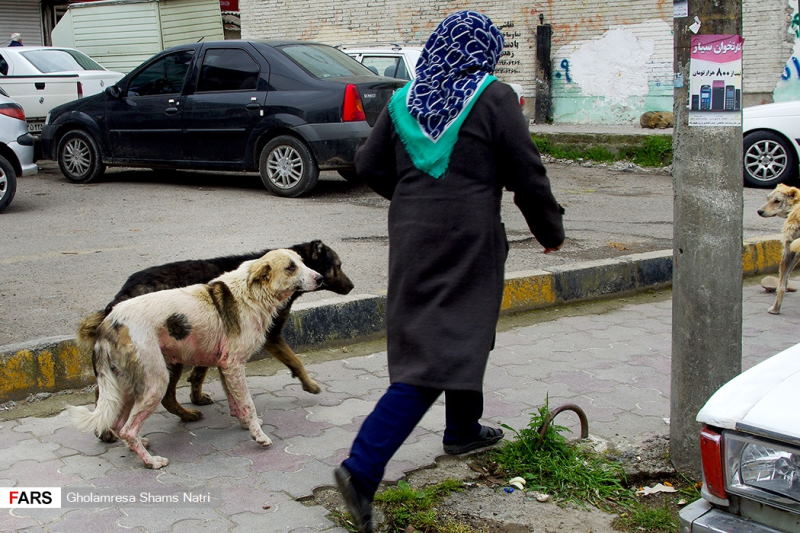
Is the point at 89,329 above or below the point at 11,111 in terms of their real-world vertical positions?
below

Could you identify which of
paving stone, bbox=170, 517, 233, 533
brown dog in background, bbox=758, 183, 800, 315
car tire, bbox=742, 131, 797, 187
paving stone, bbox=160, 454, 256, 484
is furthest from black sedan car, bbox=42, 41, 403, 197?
paving stone, bbox=170, 517, 233, 533

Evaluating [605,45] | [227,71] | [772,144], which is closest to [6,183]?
[227,71]

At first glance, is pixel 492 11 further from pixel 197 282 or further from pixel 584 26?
pixel 197 282

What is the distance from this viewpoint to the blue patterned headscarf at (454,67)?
10.4 ft

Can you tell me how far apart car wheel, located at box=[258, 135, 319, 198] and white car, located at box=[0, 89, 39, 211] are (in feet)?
8.10

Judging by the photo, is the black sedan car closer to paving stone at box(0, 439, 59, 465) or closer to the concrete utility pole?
paving stone at box(0, 439, 59, 465)

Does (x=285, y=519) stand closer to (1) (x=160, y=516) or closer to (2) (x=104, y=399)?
(1) (x=160, y=516)

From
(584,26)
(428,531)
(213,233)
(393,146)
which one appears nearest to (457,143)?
(393,146)

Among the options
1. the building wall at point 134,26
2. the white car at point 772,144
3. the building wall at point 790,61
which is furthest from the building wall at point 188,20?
the white car at point 772,144

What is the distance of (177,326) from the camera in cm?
388

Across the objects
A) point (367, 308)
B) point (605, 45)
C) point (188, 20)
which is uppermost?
point (188, 20)

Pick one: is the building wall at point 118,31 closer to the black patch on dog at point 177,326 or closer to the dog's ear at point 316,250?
the dog's ear at point 316,250

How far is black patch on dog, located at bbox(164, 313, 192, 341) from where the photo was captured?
12.7 ft

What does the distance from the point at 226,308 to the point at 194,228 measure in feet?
15.1
